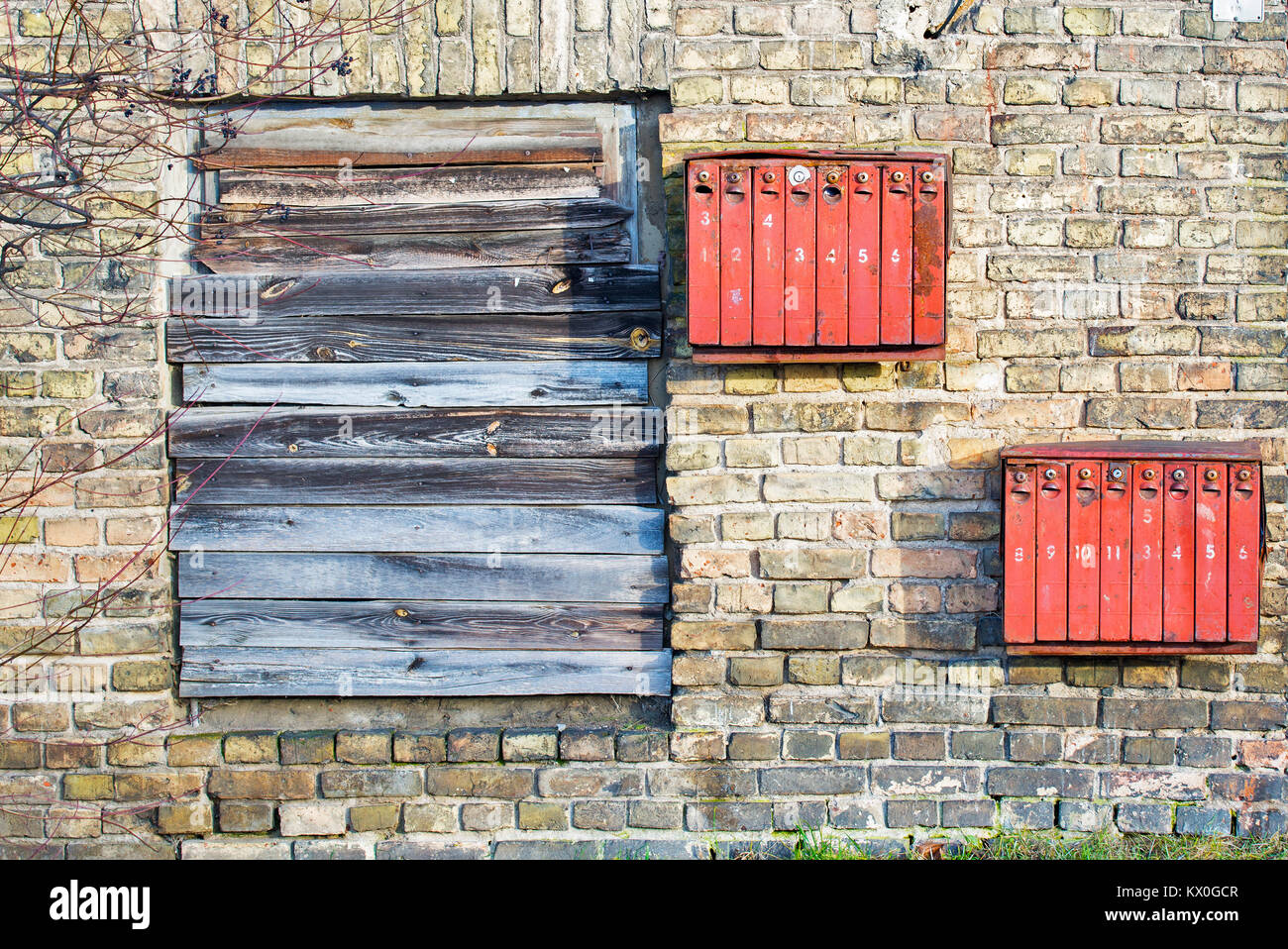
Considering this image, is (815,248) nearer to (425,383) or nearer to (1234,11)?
(425,383)

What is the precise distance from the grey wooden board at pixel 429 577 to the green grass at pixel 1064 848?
3.15ft

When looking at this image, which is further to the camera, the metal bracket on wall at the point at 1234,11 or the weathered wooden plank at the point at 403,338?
the weathered wooden plank at the point at 403,338

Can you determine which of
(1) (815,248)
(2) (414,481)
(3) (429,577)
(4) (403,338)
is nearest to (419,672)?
(3) (429,577)

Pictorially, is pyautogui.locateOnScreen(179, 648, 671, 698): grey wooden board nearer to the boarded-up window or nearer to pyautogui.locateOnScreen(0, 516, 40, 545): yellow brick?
the boarded-up window

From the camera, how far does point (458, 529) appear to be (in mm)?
3186

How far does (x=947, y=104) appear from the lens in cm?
299

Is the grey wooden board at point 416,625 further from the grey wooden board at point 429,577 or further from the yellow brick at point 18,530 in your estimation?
the yellow brick at point 18,530

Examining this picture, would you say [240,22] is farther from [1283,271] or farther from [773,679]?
[1283,271]

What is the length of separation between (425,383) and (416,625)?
807mm

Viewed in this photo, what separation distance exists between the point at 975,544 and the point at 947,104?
1388 millimetres

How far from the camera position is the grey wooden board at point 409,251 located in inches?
124

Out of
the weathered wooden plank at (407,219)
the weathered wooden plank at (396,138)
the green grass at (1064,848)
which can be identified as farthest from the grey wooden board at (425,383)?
the green grass at (1064,848)

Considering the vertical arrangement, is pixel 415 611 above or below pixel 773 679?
above

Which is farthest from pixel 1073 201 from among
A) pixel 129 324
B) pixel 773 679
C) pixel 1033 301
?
pixel 129 324
